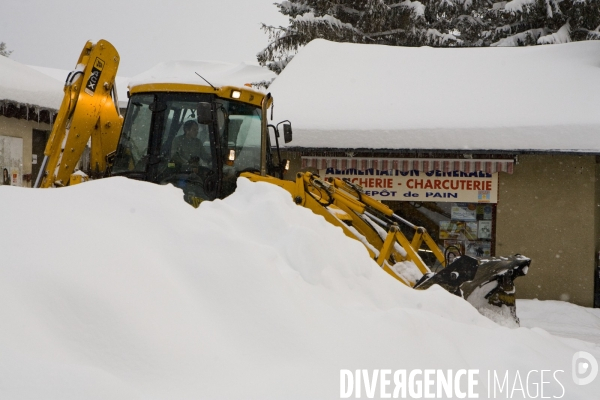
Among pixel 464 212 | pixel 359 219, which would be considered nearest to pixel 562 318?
pixel 464 212

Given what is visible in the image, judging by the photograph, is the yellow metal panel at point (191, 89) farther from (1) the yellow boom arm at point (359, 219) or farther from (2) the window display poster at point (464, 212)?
(2) the window display poster at point (464, 212)

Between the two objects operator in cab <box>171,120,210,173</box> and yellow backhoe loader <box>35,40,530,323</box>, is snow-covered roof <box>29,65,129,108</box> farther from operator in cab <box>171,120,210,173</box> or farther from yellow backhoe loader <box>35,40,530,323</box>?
→ operator in cab <box>171,120,210,173</box>

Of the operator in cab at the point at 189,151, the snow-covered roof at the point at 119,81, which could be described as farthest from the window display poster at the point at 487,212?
the snow-covered roof at the point at 119,81

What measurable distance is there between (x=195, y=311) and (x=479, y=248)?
895 centimetres

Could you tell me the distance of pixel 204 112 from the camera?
6.69 meters

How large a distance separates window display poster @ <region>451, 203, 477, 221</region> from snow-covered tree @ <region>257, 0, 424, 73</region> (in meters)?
13.3

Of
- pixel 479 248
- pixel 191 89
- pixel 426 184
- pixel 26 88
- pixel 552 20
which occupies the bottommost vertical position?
pixel 479 248

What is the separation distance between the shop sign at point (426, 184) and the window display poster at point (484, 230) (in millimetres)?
441

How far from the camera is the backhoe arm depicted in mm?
7773

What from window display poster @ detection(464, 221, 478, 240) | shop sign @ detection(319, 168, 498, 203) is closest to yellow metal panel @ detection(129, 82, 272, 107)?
shop sign @ detection(319, 168, 498, 203)

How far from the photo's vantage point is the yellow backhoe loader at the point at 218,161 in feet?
22.1

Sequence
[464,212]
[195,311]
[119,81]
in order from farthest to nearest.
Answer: [119,81]
[464,212]
[195,311]

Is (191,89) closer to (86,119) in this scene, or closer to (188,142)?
(188,142)

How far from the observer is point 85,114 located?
7977mm
